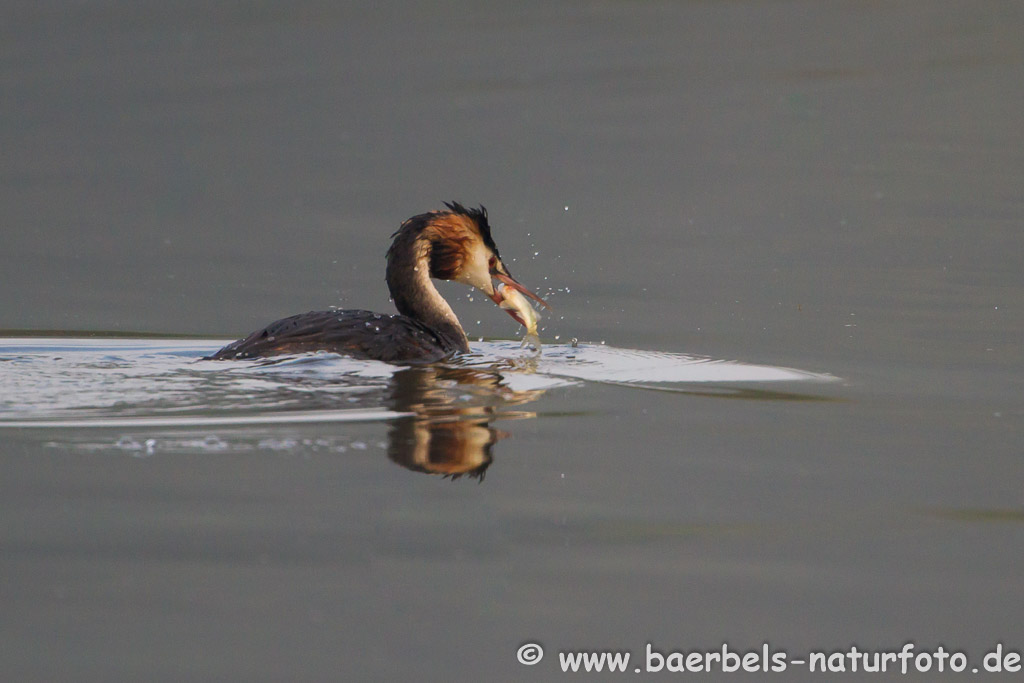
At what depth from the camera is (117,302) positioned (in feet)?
36.9

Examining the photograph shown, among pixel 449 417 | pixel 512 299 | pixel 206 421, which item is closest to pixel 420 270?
pixel 512 299

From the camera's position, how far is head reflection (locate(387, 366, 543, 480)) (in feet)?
20.4

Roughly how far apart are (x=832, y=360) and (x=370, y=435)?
3.40 meters

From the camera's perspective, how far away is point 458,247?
361 inches

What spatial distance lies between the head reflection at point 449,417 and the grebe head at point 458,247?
979 millimetres

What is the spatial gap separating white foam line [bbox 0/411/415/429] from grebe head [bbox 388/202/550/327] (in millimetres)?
2370

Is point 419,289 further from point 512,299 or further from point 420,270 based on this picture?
point 512,299

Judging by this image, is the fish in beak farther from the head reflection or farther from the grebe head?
the head reflection

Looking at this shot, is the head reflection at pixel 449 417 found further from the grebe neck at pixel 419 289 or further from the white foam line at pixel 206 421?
the grebe neck at pixel 419 289

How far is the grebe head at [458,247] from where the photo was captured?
913cm

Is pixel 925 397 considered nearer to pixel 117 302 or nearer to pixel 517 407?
pixel 517 407

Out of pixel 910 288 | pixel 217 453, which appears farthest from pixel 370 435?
pixel 910 288

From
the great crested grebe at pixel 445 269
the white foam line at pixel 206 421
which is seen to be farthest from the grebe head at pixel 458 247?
the white foam line at pixel 206 421

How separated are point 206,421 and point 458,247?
2.75 m
